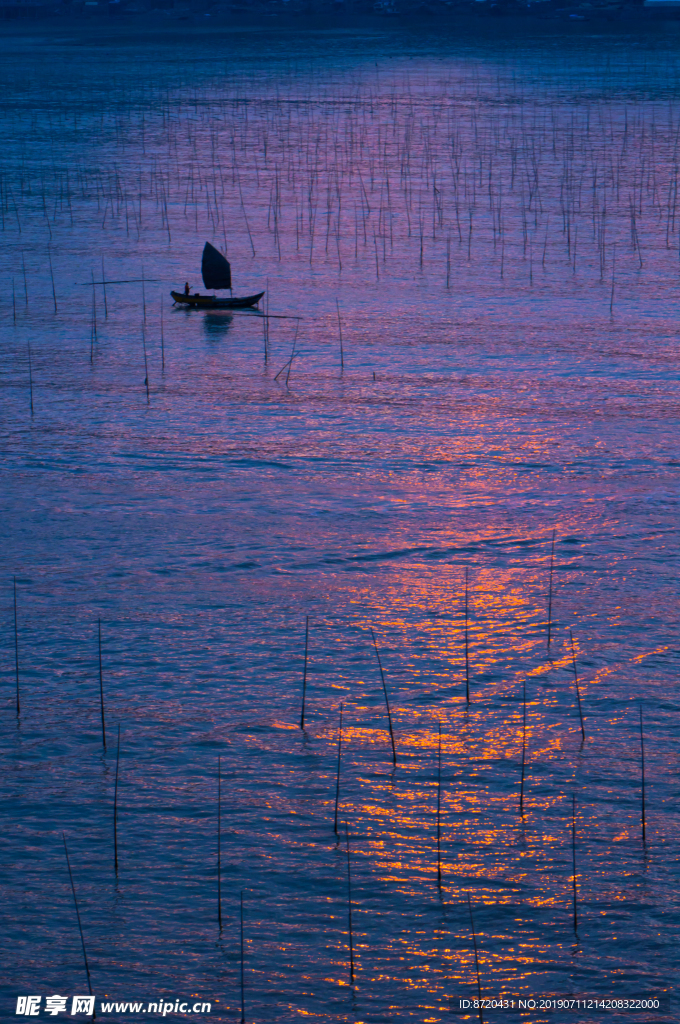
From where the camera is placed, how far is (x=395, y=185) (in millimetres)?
28250

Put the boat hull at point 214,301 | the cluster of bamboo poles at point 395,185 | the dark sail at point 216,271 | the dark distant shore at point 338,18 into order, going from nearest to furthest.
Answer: the boat hull at point 214,301 < the dark sail at point 216,271 < the cluster of bamboo poles at point 395,185 < the dark distant shore at point 338,18

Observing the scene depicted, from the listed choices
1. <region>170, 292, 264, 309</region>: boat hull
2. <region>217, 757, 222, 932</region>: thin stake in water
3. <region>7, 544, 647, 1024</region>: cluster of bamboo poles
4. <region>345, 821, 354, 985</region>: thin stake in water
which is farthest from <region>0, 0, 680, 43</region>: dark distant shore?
<region>345, 821, 354, 985</region>: thin stake in water

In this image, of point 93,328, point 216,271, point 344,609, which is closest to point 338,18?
point 216,271

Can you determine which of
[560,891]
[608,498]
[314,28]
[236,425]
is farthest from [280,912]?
[314,28]

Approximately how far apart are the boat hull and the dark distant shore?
80443 mm

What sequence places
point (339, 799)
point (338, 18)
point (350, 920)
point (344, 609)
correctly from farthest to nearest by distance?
point (338, 18) → point (344, 609) → point (339, 799) → point (350, 920)

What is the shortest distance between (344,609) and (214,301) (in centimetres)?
932

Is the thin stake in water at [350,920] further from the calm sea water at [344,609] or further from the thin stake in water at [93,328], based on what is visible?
the thin stake in water at [93,328]

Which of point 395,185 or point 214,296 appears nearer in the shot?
point 214,296

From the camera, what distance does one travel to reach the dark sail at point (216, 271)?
18.8 metres

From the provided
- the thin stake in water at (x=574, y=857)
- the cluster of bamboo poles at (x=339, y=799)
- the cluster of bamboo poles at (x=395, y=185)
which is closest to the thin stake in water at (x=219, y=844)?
the cluster of bamboo poles at (x=339, y=799)

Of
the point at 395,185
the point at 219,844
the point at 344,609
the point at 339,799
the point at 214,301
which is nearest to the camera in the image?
the point at 219,844

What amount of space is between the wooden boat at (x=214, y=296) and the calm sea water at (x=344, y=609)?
0.85 feet

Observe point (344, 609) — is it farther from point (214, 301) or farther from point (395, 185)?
point (395, 185)
